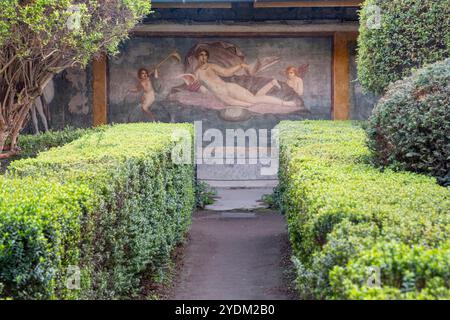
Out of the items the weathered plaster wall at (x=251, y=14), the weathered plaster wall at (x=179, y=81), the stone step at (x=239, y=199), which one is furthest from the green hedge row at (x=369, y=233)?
the weathered plaster wall at (x=179, y=81)

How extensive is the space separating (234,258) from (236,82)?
8.08 meters

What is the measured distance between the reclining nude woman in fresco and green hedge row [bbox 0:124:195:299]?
7.25m

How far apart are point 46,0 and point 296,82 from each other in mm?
7752

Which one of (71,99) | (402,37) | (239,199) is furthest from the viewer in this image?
(71,99)

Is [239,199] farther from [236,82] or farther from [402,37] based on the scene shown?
[402,37]

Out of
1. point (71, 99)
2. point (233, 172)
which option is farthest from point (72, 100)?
point (233, 172)

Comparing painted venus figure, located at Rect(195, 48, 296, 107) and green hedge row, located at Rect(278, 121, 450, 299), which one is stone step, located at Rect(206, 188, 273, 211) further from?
green hedge row, located at Rect(278, 121, 450, 299)

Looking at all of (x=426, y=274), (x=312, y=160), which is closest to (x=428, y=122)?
(x=312, y=160)

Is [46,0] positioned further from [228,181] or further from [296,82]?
[296,82]

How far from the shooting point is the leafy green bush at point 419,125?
6598 mm

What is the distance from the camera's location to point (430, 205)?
4.48 metres

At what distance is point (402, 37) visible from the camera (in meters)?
10.4

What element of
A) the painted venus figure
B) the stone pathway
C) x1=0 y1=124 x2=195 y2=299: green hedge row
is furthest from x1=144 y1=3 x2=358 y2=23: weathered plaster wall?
x1=0 y1=124 x2=195 y2=299: green hedge row

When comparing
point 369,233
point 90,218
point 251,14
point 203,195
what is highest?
point 251,14
